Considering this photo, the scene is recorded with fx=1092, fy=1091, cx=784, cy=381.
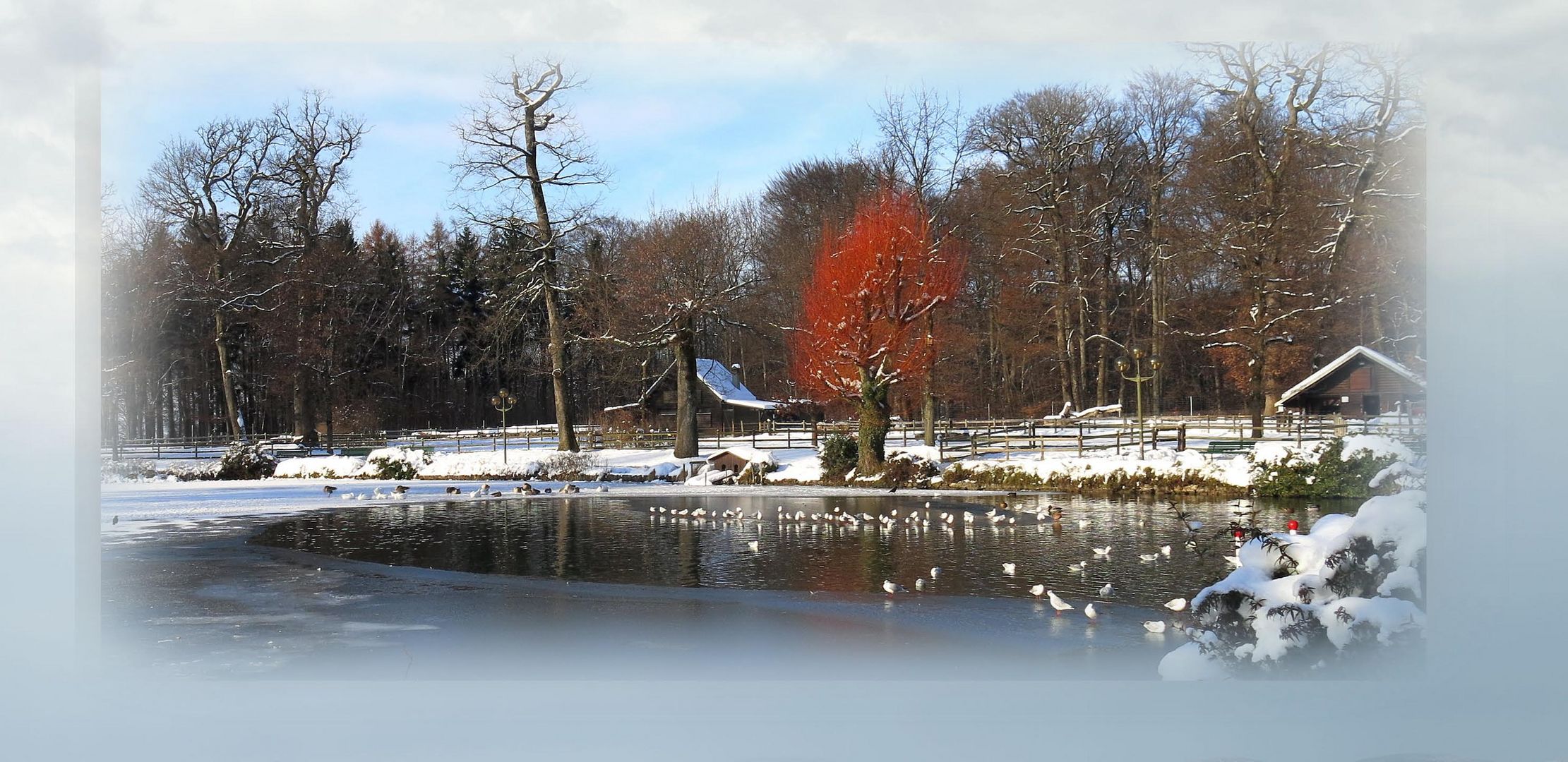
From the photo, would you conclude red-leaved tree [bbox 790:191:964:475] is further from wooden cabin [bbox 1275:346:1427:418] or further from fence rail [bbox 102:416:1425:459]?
wooden cabin [bbox 1275:346:1427:418]

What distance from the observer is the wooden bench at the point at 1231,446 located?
18016mm

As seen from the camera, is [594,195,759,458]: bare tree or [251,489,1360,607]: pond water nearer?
[251,489,1360,607]: pond water

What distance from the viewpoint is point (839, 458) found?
68.4 feet

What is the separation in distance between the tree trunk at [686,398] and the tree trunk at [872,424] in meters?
5.36

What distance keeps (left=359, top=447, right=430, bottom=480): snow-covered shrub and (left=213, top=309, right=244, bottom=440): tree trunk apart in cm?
442

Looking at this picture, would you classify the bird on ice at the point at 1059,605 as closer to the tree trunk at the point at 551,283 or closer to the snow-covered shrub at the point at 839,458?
the snow-covered shrub at the point at 839,458

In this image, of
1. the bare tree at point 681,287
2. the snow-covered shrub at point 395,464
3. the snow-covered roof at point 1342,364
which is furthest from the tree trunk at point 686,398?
the snow-covered roof at point 1342,364

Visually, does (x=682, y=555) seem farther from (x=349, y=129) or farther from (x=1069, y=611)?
(x=349, y=129)

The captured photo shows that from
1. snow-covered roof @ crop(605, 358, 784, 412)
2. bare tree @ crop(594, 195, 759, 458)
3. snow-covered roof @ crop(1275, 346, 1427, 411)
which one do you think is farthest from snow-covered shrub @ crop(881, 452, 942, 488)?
snow-covered roof @ crop(605, 358, 784, 412)

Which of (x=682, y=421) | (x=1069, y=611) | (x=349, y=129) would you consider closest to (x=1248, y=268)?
(x=1069, y=611)

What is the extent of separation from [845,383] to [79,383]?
580 inches

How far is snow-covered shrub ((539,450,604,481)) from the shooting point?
23.0 m

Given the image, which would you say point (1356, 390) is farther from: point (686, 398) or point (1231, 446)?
point (686, 398)

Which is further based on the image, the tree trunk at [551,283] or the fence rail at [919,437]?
the tree trunk at [551,283]
